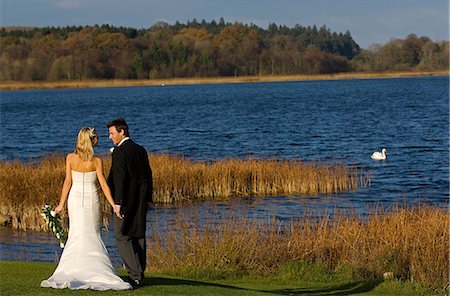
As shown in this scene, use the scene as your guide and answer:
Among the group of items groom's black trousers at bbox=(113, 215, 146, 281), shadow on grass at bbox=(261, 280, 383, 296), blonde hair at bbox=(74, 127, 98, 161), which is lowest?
shadow on grass at bbox=(261, 280, 383, 296)

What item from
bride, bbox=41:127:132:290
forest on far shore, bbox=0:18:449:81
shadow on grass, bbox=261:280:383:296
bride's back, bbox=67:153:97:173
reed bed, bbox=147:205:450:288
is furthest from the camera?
forest on far shore, bbox=0:18:449:81

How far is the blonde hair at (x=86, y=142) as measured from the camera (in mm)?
12133

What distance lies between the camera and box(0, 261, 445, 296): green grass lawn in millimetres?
12508

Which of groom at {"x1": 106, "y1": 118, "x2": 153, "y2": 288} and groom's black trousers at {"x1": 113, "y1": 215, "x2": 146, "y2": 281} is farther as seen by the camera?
groom's black trousers at {"x1": 113, "y1": 215, "x2": 146, "y2": 281}

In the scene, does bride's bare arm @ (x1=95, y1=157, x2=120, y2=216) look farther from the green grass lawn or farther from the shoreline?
the shoreline

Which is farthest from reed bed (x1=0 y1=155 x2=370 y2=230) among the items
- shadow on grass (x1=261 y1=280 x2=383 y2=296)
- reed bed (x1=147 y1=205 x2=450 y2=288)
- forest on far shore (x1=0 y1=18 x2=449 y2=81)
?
forest on far shore (x1=0 y1=18 x2=449 y2=81)

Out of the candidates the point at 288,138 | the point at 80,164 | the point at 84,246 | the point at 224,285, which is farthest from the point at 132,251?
the point at 288,138

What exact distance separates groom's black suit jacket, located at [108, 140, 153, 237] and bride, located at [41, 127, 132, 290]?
178 mm

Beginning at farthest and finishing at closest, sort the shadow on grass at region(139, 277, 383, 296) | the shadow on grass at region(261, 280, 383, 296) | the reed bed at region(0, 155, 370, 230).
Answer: the reed bed at region(0, 155, 370, 230)
the shadow on grass at region(261, 280, 383, 296)
the shadow on grass at region(139, 277, 383, 296)

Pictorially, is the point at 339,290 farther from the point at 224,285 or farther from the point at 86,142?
the point at 86,142

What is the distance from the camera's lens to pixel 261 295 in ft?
43.1

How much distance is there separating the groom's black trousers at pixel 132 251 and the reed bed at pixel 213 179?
13003mm

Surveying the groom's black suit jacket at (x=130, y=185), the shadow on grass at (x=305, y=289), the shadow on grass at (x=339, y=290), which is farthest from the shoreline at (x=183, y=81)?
the groom's black suit jacket at (x=130, y=185)

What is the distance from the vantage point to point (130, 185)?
493 inches
